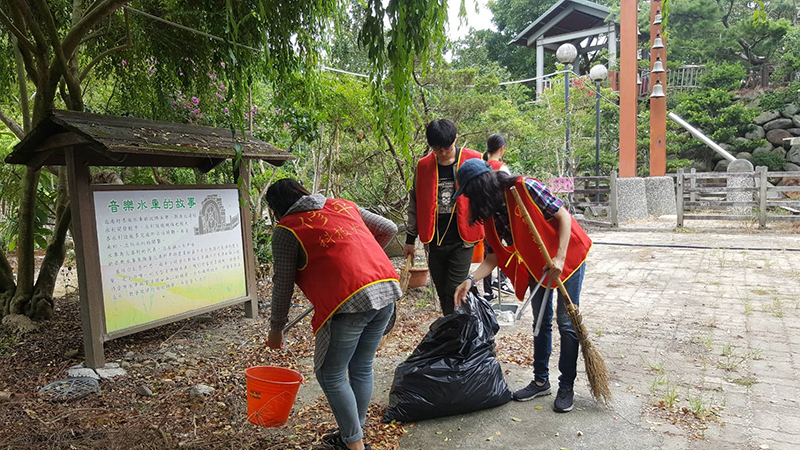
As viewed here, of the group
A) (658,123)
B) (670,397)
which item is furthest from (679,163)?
(670,397)

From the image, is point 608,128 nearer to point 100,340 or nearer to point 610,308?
point 610,308

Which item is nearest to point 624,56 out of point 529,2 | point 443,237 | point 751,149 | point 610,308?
point 751,149

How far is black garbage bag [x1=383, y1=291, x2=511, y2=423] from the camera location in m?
2.99

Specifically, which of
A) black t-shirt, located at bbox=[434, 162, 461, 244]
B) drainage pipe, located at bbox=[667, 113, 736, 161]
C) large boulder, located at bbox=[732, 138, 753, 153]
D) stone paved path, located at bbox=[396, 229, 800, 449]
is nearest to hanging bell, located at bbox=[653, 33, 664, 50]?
drainage pipe, located at bbox=[667, 113, 736, 161]

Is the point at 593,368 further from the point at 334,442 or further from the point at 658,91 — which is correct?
the point at 658,91

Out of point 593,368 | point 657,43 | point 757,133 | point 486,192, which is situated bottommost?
point 593,368

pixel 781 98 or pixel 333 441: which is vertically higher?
pixel 781 98

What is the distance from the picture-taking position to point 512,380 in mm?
3672

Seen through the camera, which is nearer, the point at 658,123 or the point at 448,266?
the point at 448,266

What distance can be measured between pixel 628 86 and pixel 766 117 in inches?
328

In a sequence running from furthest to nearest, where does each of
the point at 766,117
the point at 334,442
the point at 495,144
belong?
the point at 766,117 < the point at 495,144 < the point at 334,442

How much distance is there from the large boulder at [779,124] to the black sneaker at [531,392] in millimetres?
20430

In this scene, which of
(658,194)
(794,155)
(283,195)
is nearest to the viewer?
(283,195)

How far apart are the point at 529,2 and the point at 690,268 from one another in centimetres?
2511
